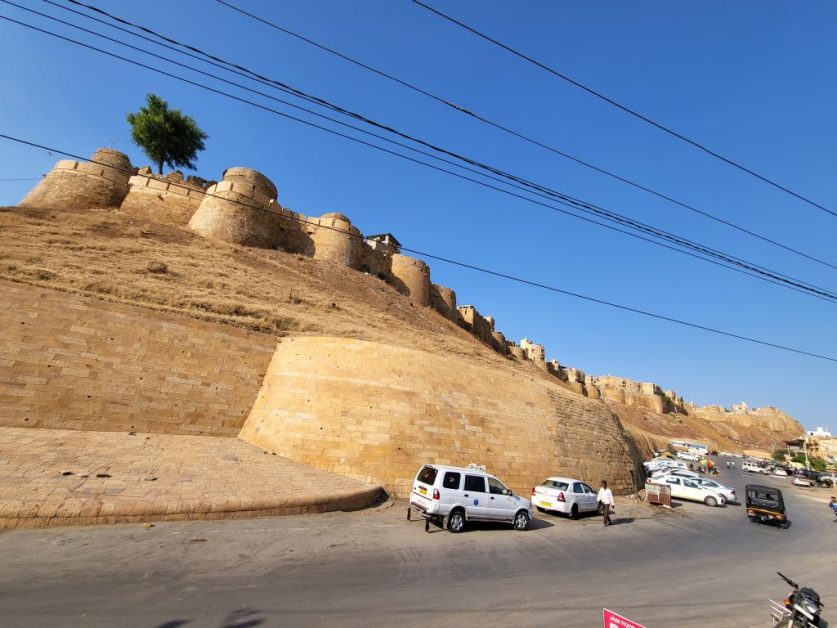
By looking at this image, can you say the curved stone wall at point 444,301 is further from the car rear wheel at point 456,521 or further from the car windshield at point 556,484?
the car rear wheel at point 456,521

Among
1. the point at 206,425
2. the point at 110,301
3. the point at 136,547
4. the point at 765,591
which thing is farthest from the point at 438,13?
the point at 110,301

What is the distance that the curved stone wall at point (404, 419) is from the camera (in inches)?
529

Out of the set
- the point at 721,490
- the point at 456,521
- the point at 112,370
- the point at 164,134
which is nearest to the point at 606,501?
the point at 456,521

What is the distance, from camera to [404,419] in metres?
14.5

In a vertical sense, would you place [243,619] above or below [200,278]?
below

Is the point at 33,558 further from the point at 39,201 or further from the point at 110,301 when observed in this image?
the point at 39,201

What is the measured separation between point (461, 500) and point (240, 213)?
1379 inches

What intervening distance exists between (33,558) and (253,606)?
3.65 metres

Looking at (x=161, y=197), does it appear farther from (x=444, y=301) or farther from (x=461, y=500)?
(x=461, y=500)

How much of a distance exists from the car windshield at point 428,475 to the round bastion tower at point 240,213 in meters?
29.0

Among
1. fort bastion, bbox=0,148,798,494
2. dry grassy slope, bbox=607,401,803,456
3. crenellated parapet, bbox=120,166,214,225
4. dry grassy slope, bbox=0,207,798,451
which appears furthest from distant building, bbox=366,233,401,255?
dry grassy slope, bbox=607,401,803,456

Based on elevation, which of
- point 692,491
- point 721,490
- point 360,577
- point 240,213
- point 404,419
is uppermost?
point 240,213

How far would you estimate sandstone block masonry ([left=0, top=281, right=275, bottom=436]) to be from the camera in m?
12.3

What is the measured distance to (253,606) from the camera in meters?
4.94
